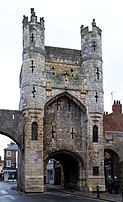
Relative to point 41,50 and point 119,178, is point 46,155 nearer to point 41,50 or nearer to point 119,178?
point 119,178

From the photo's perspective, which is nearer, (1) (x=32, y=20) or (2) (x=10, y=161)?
(1) (x=32, y=20)

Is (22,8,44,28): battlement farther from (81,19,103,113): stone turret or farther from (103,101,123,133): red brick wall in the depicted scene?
(103,101,123,133): red brick wall

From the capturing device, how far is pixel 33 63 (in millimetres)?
31547

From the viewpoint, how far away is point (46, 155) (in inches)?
1226

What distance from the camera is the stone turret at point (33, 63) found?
30953mm

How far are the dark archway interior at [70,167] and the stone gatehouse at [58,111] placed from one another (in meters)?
0.14

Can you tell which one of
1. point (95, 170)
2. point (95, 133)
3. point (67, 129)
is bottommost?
point (95, 170)

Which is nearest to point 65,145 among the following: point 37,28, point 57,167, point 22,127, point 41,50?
point 22,127

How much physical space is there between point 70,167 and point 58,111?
659 cm

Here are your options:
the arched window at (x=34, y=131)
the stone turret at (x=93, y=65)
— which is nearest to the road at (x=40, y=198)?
the arched window at (x=34, y=131)

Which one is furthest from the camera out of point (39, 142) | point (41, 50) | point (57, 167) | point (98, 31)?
point (57, 167)

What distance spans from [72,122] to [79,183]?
5254 millimetres

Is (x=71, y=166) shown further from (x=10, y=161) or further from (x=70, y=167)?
(x=10, y=161)

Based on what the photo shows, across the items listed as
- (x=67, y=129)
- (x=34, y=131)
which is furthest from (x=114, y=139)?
(x=34, y=131)
